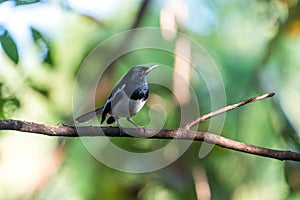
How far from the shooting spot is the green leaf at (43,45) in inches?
29.6

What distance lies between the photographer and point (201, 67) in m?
0.95

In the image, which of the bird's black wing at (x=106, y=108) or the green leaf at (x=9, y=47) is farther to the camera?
the bird's black wing at (x=106, y=108)

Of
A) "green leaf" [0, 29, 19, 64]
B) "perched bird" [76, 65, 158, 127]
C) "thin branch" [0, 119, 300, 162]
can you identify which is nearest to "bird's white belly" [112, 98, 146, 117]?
"perched bird" [76, 65, 158, 127]

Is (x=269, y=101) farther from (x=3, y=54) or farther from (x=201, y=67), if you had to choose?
(x=3, y=54)

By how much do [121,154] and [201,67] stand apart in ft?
0.69

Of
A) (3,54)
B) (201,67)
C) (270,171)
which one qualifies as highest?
(3,54)

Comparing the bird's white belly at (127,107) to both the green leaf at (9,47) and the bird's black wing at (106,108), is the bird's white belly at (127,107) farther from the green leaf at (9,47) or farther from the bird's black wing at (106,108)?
the green leaf at (9,47)

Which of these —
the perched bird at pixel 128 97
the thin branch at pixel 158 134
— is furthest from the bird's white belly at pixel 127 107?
the thin branch at pixel 158 134

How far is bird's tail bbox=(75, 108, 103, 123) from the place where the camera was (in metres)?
0.82

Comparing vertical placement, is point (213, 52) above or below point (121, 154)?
above

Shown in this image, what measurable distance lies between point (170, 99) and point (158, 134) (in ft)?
0.47

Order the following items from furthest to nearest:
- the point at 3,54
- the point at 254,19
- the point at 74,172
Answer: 1. the point at 254,19
2. the point at 74,172
3. the point at 3,54

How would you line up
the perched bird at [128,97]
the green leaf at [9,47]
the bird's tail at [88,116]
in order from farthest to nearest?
1. the perched bird at [128,97]
2. the bird's tail at [88,116]
3. the green leaf at [9,47]

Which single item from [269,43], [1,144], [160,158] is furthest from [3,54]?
[269,43]
